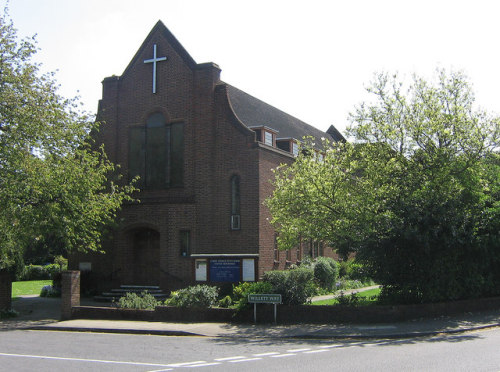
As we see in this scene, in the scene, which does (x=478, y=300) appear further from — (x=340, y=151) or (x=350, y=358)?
(x=350, y=358)

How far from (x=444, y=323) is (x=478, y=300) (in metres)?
3.35

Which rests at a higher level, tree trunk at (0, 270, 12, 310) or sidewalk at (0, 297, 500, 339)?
tree trunk at (0, 270, 12, 310)

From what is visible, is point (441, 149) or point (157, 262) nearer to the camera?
point (441, 149)

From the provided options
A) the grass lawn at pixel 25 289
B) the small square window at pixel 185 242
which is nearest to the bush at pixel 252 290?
the small square window at pixel 185 242

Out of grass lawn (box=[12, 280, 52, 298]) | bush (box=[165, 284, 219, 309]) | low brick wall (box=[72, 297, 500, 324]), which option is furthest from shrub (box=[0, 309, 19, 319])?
grass lawn (box=[12, 280, 52, 298])

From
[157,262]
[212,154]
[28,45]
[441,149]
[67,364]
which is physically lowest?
[67,364]

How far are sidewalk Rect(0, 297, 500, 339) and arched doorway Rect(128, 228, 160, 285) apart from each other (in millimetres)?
6659

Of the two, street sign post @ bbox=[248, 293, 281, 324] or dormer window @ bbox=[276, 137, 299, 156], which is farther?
dormer window @ bbox=[276, 137, 299, 156]

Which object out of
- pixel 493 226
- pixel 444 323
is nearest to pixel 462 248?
pixel 493 226

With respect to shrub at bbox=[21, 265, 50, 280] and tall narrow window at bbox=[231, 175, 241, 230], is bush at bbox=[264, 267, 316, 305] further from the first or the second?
shrub at bbox=[21, 265, 50, 280]

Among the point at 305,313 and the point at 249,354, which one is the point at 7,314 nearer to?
the point at 305,313

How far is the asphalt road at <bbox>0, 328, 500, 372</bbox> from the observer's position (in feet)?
33.6

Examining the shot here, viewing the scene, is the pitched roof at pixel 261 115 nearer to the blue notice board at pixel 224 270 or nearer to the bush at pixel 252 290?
the blue notice board at pixel 224 270

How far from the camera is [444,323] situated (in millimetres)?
16016
